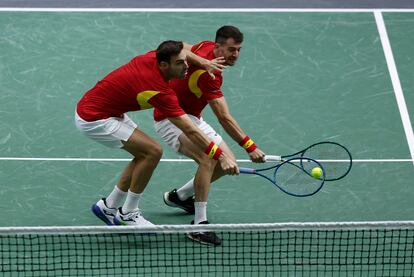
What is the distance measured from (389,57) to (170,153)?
336 cm

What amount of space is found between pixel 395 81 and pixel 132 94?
4301mm

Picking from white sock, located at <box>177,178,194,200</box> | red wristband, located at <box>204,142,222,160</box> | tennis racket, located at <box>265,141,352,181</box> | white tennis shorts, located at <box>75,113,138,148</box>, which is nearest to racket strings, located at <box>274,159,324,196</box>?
tennis racket, located at <box>265,141,352,181</box>

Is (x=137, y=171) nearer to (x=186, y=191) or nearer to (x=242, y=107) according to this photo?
(x=186, y=191)

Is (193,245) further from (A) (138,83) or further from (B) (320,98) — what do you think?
(B) (320,98)

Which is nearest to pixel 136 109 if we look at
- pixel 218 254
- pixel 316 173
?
pixel 218 254

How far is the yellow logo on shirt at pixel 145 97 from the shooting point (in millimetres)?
9375

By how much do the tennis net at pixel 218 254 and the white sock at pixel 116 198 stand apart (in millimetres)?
302

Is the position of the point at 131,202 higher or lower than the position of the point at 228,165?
lower

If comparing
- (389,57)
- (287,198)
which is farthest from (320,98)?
(287,198)

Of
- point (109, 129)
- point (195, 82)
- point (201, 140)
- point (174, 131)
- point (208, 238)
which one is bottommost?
point (208, 238)

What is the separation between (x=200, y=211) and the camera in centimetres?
987

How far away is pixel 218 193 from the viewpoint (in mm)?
10711

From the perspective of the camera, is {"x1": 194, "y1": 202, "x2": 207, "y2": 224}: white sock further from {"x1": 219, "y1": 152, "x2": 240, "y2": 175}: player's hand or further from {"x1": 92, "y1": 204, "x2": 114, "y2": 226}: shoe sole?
{"x1": 92, "y1": 204, "x2": 114, "y2": 226}: shoe sole

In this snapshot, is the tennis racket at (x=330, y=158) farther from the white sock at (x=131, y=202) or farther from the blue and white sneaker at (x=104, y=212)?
the blue and white sneaker at (x=104, y=212)
